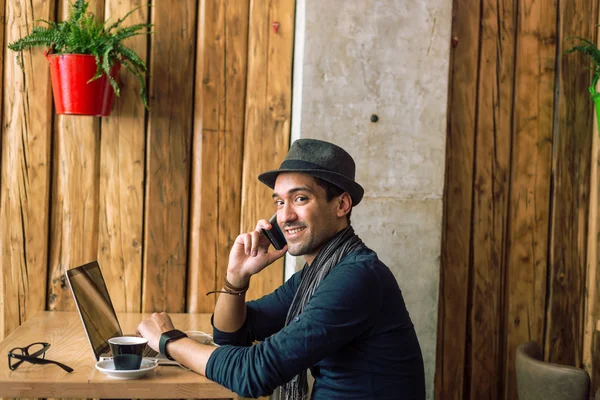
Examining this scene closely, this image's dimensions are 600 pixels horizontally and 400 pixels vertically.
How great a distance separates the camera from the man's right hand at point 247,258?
9.10ft

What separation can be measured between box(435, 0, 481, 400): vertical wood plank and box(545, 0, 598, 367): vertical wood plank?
49 centimetres

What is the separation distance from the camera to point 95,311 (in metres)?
2.60

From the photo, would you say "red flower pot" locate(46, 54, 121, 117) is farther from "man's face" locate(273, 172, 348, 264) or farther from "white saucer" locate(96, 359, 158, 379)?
"white saucer" locate(96, 359, 158, 379)

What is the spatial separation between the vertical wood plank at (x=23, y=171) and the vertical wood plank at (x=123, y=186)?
274 millimetres

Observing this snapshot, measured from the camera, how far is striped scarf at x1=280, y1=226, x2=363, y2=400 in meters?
2.53

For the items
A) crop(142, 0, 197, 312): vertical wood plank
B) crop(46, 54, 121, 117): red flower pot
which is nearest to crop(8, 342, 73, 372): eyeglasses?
crop(142, 0, 197, 312): vertical wood plank

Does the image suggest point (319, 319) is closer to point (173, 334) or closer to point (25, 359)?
point (173, 334)

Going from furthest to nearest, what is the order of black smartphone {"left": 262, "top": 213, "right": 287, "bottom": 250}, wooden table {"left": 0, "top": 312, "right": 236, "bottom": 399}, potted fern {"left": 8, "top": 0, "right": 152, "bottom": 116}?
potted fern {"left": 8, "top": 0, "right": 152, "bottom": 116} → black smartphone {"left": 262, "top": 213, "right": 287, "bottom": 250} → wooden table {"left": 0, "top": 312, "right": 236, "bottom": 399}

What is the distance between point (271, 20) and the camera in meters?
3.43

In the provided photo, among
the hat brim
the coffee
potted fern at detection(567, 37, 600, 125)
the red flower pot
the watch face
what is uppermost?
potted fern at detection(567, 37, 600, 125)

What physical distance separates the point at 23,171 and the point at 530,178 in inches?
103

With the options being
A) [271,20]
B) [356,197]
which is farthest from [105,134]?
[356,197]

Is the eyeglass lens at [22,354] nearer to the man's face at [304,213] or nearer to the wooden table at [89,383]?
the wooden table at [89,383]

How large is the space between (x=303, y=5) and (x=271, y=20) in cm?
23
